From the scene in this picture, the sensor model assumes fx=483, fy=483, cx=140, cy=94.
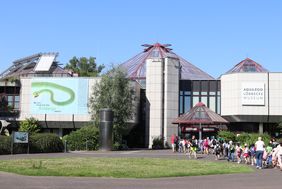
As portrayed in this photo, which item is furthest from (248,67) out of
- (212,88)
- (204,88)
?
(204,88)

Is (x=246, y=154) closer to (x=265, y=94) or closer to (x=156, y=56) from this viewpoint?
(x=265, y=94)

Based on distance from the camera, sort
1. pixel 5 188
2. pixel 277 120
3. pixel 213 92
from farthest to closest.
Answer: pixel 213 92
pixel 277 120
pixel 5 188

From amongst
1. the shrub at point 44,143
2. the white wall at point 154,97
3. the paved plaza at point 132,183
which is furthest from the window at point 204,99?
the paved plaza at point 132,183

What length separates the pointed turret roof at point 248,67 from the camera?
2936 inches

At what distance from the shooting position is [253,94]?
62188mm

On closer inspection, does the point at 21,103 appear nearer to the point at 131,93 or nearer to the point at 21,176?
the point at 131,93

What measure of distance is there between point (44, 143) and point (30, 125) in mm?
22942

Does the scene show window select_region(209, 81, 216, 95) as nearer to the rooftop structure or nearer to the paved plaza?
the rooftop structure

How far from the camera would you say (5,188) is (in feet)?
47.4

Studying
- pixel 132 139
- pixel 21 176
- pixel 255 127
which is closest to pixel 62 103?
pixel 132 139

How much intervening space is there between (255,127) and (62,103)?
25.8 m

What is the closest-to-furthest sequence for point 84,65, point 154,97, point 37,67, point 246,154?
point 246,154, point 154,97, point 37,67, point 84,65

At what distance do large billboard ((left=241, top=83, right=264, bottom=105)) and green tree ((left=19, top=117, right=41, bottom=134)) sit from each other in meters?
26.7

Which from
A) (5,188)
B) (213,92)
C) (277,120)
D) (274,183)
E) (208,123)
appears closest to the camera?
(5,188)
